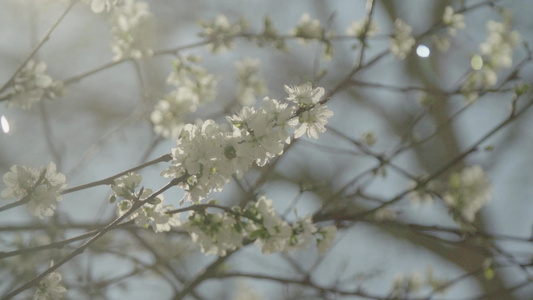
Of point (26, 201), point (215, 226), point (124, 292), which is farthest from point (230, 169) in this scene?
point (124, 292)

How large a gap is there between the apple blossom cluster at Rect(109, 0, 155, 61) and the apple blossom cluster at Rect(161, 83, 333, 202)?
0.88m

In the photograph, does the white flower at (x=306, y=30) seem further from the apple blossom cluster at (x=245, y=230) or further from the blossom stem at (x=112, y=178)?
the blossom stem at (x=112, y=178)

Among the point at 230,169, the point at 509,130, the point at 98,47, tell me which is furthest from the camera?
the point at 509,130

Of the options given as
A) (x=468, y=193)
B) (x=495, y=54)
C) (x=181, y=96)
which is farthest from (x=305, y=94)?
(x=495, y=54)

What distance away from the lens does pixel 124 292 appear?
2.57m

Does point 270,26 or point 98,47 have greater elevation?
point 98,47

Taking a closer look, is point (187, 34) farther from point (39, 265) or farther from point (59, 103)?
point (39, 265)

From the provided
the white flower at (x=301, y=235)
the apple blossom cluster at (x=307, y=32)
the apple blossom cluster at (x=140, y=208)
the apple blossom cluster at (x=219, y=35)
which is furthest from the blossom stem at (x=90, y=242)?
the apple blossom cluster at (x=307, y=32)

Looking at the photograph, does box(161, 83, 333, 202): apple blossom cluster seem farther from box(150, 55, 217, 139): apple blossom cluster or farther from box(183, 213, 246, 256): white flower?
box(150, 55, 217, 139): apple blossom cluster

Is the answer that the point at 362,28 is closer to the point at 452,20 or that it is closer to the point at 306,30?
the point at 306,30

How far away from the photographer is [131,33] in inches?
73.4

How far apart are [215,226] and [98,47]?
2.70 meters

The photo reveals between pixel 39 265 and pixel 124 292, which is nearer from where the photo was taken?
pixel 39 265

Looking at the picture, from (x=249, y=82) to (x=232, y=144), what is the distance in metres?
1.28
